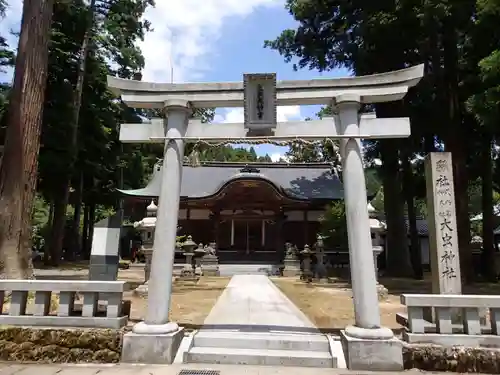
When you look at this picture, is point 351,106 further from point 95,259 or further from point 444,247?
point 95,259

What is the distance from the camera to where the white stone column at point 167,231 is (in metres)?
4.89

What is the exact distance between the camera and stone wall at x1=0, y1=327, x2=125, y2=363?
4.78 metres

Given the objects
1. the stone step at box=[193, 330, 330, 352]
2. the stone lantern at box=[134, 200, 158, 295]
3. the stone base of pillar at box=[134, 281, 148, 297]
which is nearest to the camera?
the stone step at box=[193, 330, 330, 352]

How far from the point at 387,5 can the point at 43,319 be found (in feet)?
47.5

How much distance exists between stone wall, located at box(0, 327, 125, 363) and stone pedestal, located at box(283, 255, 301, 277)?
47.7ft

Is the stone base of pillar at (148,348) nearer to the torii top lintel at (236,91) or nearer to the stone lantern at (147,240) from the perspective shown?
the torii top lintel at (236,91)

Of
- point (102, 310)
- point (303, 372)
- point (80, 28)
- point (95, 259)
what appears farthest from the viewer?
point (80, 28)

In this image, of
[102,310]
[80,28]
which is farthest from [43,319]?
[80,28]

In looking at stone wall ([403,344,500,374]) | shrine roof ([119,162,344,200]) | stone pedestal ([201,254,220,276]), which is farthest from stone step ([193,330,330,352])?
shrine roof ([119,162,344,200])

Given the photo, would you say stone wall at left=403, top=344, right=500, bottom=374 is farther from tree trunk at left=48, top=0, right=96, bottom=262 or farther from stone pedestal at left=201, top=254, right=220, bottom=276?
tree trunk at left=48, top=0, right=96, bottom=262

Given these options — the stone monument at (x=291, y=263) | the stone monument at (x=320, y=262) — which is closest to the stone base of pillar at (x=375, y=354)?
the stone monument at (x=320, y=262)

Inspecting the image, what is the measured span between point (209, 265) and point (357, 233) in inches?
601

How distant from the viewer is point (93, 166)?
22.5 meters

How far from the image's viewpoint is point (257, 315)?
7.36 metres
